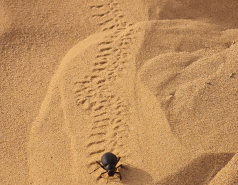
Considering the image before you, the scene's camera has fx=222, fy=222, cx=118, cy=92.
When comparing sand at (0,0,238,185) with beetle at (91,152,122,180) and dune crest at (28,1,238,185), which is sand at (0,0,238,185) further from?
beetle at (91,152,122,180)

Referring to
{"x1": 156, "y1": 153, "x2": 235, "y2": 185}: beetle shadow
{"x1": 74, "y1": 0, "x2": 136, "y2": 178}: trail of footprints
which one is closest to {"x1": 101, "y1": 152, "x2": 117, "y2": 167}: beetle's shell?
{"x1": 74, "y1": 0, "x2": 136, "y2": 178}: trail of footprints

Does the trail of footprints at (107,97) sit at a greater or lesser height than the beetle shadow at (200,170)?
greater

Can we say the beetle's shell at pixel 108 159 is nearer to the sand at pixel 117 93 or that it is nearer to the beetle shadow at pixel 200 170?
the sand at pixel 117 93

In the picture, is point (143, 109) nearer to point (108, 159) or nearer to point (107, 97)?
point (107, 97)

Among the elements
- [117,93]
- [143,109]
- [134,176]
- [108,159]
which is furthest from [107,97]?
[134,176]

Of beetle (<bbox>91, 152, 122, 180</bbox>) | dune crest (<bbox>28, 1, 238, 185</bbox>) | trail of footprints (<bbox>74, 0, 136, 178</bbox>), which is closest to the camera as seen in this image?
beetle (<bbox>91, 152, 122, 180</bbox>)

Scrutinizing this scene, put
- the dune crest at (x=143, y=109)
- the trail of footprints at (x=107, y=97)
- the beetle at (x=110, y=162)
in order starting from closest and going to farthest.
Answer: the beetle at (x=110, y=162) < the dune crest at (x=143, y=109) < the trail of footprints at (x=107, y=97)

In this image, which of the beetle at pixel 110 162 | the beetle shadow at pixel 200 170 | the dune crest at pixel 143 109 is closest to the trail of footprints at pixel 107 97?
the dune crest at pixel 143 109
